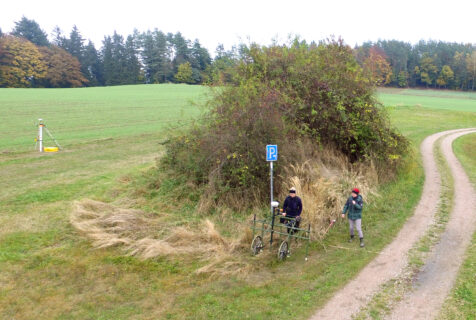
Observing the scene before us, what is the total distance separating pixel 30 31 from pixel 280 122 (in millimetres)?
116778

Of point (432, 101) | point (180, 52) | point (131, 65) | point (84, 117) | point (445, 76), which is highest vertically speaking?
point (180, 52)

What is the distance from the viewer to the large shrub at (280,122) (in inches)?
496

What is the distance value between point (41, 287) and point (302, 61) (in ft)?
43.2

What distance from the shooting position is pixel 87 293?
782cm

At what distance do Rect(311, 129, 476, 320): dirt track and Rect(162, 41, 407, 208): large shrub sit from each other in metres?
3.79

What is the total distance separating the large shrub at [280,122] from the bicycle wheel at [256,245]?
277 cm

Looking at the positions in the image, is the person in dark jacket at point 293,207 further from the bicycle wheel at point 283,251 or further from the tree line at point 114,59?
the tree line at point 114,59

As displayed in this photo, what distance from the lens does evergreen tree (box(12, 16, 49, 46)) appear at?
10300cm

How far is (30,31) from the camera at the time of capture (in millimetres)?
104250

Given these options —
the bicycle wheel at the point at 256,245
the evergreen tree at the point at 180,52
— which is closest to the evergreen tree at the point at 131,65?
the evergreen tree at the point at 180,52

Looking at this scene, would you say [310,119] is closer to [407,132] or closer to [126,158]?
[126,158]

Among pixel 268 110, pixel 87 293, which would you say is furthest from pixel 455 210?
pixel 87 293

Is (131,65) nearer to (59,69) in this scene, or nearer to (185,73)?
(185,73)

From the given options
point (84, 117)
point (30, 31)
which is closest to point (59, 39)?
point (30, 31)
